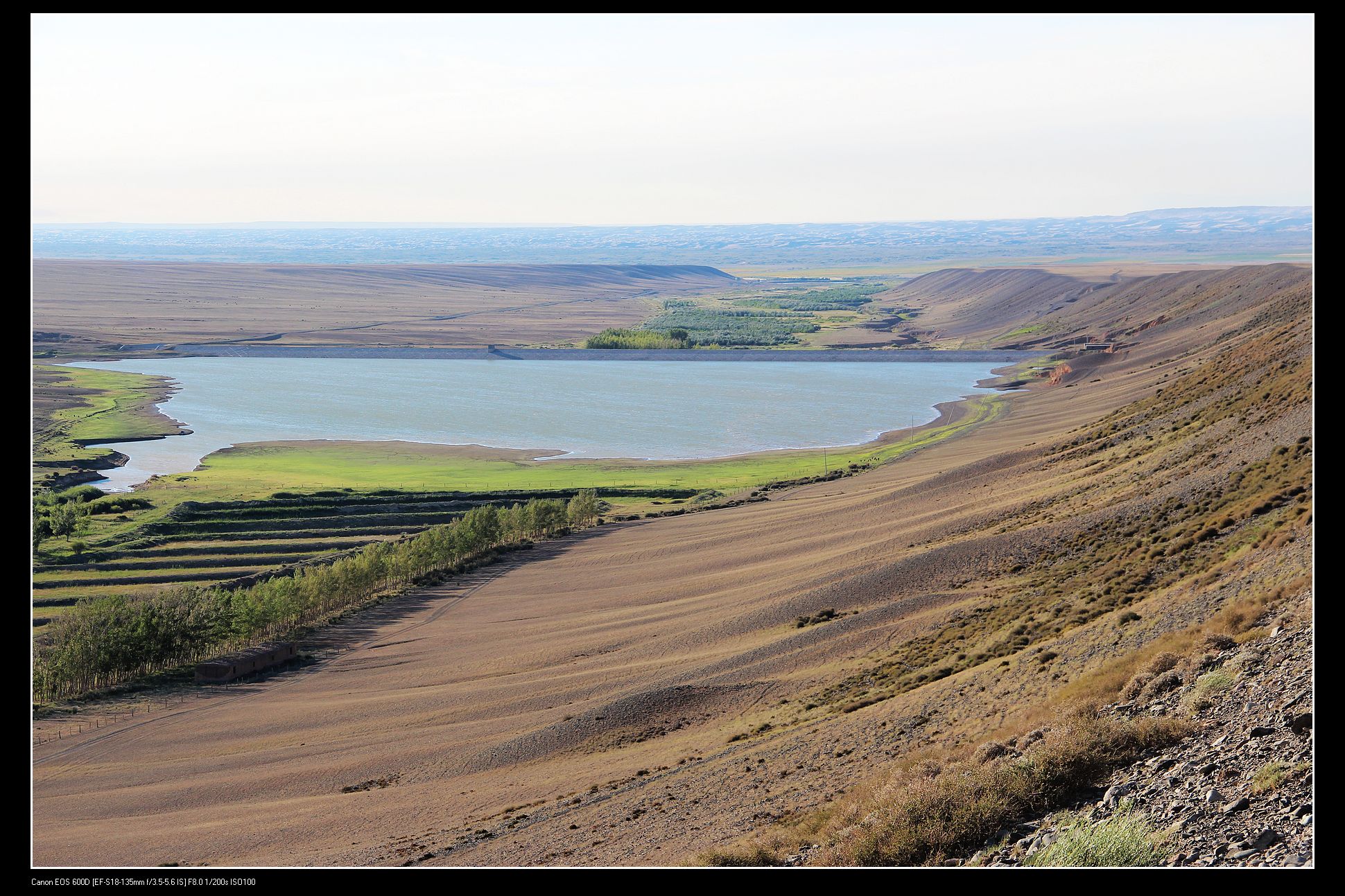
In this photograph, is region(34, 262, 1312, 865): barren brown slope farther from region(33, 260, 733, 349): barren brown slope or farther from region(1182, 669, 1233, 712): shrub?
region(33, 260, 733, 349): barren brown slope

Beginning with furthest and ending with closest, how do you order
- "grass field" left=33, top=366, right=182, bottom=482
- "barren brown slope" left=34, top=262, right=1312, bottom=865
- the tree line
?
"grass field" left=33, top=366, right=182, bottom=482 → the tree line → "barren brown slope" left=34, top=262, right=1312, bottom=865

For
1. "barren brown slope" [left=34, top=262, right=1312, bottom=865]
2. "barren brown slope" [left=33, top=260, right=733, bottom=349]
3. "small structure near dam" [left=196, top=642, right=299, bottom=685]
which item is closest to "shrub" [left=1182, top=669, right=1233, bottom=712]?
"barren brown slope" [left=34, top=262, right=1312, bottom=865]

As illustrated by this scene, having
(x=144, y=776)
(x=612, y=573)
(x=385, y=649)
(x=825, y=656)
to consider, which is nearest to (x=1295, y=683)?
(x=825, y=656)

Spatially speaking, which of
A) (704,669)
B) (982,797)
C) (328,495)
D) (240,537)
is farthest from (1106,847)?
(328,495)

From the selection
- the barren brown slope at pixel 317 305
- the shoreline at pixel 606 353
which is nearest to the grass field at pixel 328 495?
the shoreline at pixel 606 353

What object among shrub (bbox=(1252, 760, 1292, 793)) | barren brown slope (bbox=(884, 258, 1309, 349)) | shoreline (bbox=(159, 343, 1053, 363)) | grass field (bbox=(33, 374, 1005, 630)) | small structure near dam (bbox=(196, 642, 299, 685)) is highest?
barren brown slope (bbox=(884, 258, 1309, 349))

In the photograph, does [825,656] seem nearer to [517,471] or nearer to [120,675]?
[120,675]

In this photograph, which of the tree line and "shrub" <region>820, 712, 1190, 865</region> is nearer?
"shrub" <region>820, 712, 1190, 865</region>

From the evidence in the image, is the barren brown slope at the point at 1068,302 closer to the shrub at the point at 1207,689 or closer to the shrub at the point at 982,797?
the shrub at the point at 1207,689
